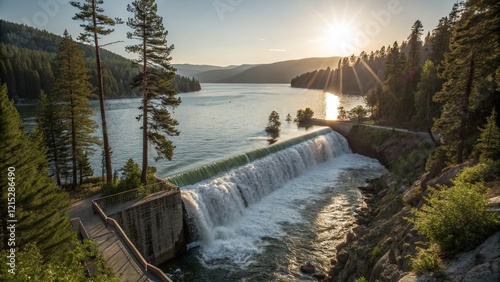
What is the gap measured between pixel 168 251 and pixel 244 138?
1252 inches

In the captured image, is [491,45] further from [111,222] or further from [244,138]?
[244,138]

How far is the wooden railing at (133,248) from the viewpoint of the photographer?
1232cm

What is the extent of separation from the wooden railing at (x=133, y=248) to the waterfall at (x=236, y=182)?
6239 millimetres

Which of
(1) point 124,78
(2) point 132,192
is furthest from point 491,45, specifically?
(1) point 124,78

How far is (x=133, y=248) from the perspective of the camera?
46.4 ft

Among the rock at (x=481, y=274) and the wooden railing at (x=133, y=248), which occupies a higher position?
the rock at (x=481, y=274)

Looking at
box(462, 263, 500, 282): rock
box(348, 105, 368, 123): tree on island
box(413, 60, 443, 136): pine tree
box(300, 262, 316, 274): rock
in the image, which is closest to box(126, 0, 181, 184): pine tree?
box(300, 262, 316, 274): rock

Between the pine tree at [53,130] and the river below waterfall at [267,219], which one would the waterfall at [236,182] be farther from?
the pine tree at [53,130]

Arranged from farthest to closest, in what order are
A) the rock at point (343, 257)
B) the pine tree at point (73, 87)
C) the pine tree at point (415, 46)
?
the pine tree at point (415, 46) < the pine tree at point (73, 87) < the rock at point (343, 257)

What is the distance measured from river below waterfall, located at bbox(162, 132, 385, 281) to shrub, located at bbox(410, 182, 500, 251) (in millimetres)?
10671

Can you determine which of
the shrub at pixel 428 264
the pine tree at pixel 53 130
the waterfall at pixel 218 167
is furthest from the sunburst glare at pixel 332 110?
the shrub at pixel 428 264

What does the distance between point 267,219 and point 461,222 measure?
59.6 feet

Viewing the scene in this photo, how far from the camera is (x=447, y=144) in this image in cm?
2322

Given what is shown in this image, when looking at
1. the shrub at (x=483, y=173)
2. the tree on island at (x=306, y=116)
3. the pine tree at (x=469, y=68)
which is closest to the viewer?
the shrub at (x=483, y=173)
